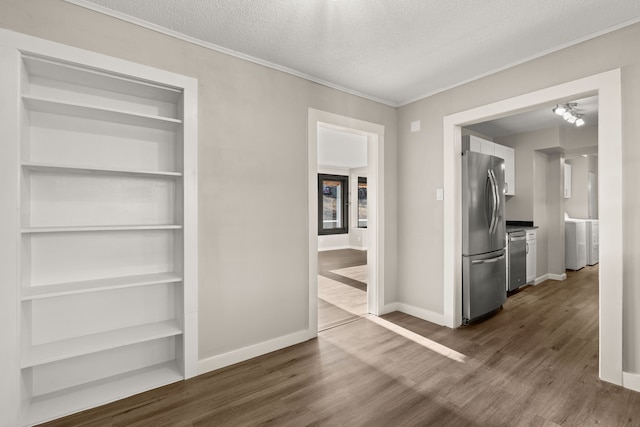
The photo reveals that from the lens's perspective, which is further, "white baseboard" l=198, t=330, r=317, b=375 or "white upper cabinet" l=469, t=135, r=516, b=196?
"white upper cabinet" l=469, t=135, r=516, b=196

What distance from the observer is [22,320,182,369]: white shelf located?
73.7 inches

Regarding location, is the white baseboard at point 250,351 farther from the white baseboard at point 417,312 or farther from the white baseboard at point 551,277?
the white baseboard at point 551,277

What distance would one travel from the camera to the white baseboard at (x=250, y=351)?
249 cm

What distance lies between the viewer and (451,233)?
3.36 metres

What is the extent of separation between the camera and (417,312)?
3.72 m

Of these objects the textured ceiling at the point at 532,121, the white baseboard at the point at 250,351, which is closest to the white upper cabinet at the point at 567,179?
the textured ceiling at the point at 532,121

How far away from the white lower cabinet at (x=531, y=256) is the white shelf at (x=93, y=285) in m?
5.21

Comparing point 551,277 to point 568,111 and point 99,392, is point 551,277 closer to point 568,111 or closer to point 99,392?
point 568,111

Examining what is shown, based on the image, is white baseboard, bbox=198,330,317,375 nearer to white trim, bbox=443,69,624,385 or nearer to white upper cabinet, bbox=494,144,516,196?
white trim, bbox=443,69,624,385

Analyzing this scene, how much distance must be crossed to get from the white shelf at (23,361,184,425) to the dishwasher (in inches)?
178

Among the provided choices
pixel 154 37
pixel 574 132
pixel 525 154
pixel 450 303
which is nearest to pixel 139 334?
pixel 154 37

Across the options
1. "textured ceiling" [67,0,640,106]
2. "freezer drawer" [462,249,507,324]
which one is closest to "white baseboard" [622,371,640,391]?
"freezer drawer" [462,249,507,324]

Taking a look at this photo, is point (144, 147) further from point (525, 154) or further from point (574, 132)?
point (574, 132)

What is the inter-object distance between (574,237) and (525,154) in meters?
2.22
